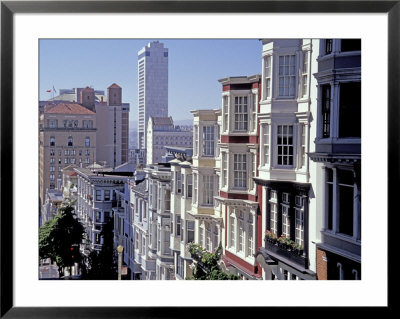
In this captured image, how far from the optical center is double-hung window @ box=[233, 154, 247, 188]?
3.97m

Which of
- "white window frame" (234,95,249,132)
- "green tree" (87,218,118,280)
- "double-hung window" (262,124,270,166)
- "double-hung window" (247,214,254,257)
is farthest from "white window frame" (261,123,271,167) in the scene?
"green tree" (87,218,118,280)

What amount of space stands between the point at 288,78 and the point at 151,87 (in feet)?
3.11

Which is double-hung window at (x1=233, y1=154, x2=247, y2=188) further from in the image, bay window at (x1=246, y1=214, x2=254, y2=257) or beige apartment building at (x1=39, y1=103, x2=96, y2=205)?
beige apartment building at (x1=39, y1=103, x2=96, y2=205)

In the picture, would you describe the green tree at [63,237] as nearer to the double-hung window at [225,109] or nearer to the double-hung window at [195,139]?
the double-hung window at [195,139]

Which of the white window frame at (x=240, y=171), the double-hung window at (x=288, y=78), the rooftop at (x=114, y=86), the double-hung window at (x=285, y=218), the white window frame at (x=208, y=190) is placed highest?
the double-hung window at (x=288, y=78)

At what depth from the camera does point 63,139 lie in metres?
3.81

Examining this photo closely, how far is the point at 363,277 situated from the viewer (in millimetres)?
3416

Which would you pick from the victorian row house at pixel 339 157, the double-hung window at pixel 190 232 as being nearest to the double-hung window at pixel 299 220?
the victorian row house at pixel 339 157

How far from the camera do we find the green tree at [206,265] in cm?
382

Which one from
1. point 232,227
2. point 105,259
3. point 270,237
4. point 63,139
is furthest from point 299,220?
point 63,139

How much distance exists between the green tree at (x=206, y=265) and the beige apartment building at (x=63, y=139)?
96cm

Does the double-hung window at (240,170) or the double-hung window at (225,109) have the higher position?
the double-hung window at (225,109)
